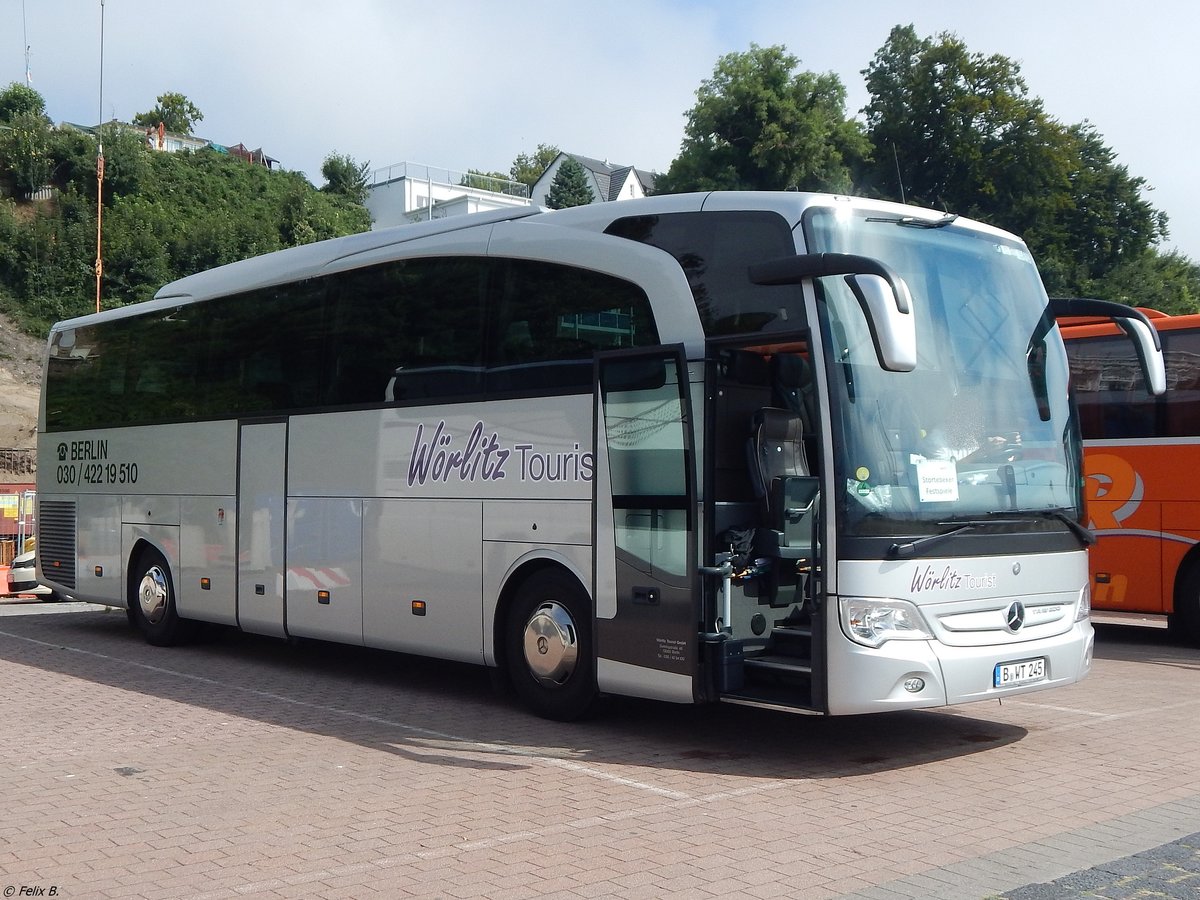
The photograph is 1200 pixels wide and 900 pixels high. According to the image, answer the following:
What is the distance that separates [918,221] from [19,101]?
7616cm

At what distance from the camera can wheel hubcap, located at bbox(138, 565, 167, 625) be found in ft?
46.5

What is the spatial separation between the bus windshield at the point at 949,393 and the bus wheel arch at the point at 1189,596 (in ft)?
20.2

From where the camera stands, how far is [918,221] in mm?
8344

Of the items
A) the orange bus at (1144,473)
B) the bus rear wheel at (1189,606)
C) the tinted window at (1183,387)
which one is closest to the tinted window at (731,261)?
the orange bus at (1144,473)

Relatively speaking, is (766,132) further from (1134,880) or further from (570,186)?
(1134,880)

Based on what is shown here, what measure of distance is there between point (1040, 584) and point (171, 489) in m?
9.38

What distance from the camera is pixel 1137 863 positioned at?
18.9ft

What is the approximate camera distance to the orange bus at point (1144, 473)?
13.9m

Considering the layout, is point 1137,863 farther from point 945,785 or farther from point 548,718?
point 548,718

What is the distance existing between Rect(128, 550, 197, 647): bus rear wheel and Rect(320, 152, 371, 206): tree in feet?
208

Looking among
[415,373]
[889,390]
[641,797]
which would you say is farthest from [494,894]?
[415,373]

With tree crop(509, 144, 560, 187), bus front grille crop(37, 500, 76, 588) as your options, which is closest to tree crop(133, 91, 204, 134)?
tree crop(509, 144, 560, 187)

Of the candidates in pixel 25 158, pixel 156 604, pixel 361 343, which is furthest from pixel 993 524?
pixel 25 158

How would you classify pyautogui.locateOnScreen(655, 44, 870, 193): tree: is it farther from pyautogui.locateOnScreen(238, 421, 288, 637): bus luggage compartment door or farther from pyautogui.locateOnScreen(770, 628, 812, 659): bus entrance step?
pyautogui.locateOnScreen(770, 628, 812, 659): bus entrance step
